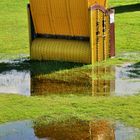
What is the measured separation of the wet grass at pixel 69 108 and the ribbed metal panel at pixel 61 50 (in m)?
3.74

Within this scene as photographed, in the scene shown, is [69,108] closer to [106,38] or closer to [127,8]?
[106,38]

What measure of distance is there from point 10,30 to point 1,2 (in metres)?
13.1

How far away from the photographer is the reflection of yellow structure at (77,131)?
9.20m

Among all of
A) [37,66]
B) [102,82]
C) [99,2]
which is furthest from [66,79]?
[99,2]

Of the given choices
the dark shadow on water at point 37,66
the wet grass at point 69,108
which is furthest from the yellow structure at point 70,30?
the wet grass at point 69,108

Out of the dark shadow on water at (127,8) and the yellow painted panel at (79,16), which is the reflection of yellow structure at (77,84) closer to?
the yellow painted panel at (79,16)

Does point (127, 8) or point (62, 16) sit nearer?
point (62, 16)

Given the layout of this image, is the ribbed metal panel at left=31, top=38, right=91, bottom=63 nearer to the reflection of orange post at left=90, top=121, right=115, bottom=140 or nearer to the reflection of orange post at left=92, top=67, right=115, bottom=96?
the reflection of orange post at left=92, top=67, right=115, bottom=96

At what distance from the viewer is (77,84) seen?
511 inches

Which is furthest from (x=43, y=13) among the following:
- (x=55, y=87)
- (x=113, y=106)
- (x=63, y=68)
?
(x=113, y=106)

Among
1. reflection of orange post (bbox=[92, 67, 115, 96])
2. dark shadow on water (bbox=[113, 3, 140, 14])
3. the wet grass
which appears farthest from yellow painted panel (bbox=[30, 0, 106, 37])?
dark shadow on water (bbox=[113, 3, 140, 14])

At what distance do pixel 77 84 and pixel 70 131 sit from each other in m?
3.61

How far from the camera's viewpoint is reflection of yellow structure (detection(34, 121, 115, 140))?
9198 millimetres

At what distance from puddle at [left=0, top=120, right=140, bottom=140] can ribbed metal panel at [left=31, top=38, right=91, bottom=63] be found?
5.67 metres
